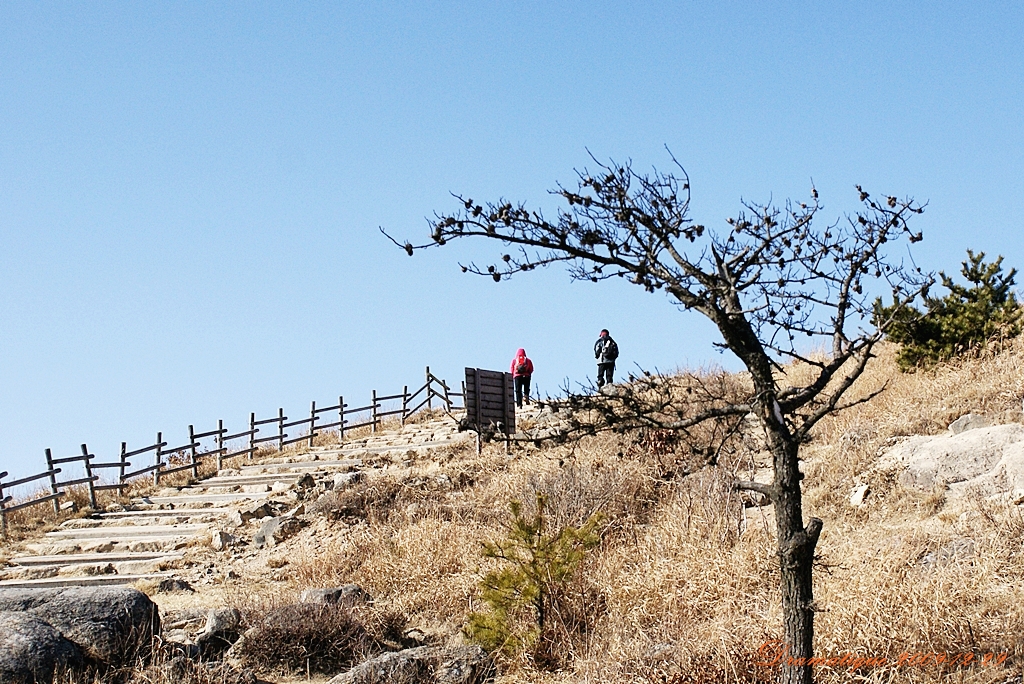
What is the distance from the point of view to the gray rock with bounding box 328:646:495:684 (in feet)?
31.1

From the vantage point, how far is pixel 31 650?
8625mm

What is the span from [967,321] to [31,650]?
15.4 m

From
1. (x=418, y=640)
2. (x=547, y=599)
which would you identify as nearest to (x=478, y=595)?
(x=418, y=640)

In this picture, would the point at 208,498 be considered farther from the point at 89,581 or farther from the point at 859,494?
the point at 859,494

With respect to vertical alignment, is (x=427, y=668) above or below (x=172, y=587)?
below

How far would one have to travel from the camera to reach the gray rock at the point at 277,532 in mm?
17328

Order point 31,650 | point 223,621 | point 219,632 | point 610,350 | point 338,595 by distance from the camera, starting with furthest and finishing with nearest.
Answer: point 610,350 → point 338,595 → point 223,621 → point 219,632 → point 31,650

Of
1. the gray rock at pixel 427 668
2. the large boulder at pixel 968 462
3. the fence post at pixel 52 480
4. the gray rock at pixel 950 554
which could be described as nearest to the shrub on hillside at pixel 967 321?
the large boulder at pixel 968 462

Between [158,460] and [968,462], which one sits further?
[158,460]

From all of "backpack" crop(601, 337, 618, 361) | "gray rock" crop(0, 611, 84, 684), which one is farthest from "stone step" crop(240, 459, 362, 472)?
"gray rock" crop(0, 611, 84, 684)

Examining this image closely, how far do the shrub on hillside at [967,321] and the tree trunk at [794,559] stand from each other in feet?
38.1

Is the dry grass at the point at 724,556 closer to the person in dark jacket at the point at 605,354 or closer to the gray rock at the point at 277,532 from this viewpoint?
the gray rock at the point at 277,532

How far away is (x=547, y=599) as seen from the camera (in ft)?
34.1

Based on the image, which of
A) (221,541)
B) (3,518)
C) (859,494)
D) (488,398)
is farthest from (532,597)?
(3,518)
